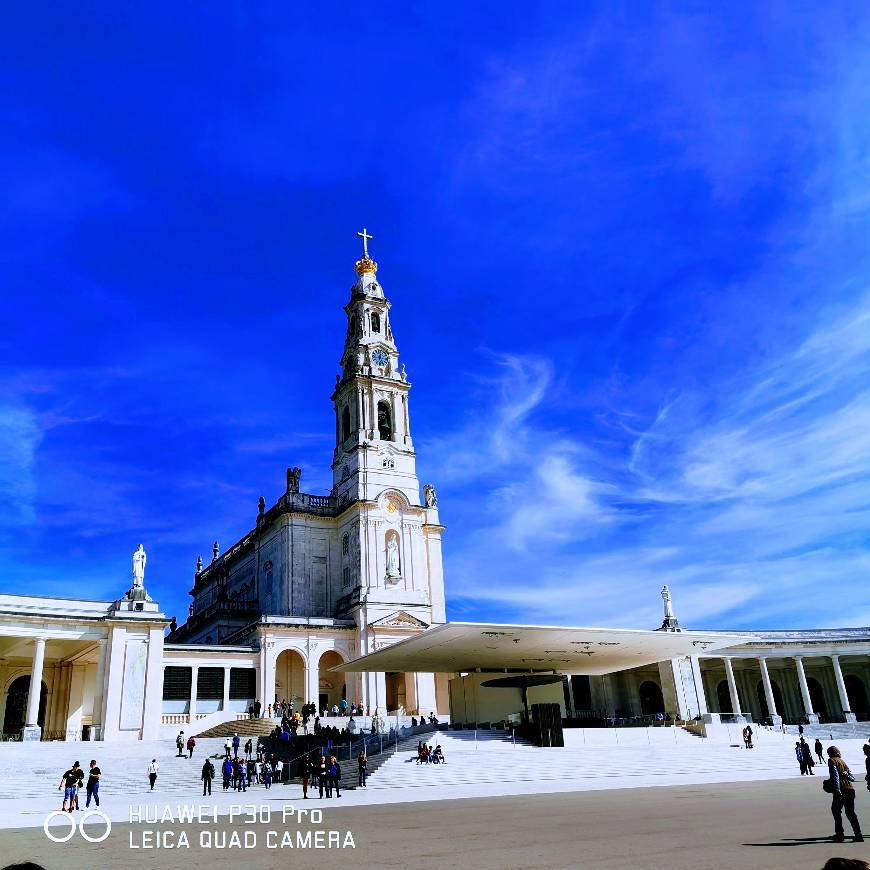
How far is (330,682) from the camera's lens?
177ft

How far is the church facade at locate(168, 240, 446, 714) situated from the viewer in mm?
51750

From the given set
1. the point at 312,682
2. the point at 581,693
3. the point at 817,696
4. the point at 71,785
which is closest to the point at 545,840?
the point at 71,785

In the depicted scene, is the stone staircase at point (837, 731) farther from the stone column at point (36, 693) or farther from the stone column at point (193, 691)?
the stone column at point (36, 693)

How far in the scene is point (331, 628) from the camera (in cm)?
5222

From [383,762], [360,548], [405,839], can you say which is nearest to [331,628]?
[360,548]

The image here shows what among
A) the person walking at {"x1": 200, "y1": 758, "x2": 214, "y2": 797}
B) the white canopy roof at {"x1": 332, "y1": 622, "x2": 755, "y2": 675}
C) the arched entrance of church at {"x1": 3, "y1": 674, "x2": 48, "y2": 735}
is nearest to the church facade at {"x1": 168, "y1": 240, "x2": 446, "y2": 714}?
the white canopy roof at {"x1": 332, "y1": 622, "x2": 755, "y2": 675}

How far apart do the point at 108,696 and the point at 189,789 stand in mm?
14546

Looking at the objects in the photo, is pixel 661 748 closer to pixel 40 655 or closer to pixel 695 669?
pixel 695 669

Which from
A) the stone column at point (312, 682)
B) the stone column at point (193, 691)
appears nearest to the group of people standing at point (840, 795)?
the stone column at point (193, 691)

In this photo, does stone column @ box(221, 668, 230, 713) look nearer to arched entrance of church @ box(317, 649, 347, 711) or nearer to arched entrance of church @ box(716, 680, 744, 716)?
arched entrance of church @ box(317, 649, 347, 711)

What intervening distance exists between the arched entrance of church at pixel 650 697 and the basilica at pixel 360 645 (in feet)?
0.60

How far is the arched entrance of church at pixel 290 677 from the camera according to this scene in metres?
51.9

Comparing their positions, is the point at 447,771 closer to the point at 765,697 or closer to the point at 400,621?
the point at 400,621

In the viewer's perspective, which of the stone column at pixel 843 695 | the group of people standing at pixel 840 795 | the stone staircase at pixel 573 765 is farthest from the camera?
the stone column at pixel 843 695
